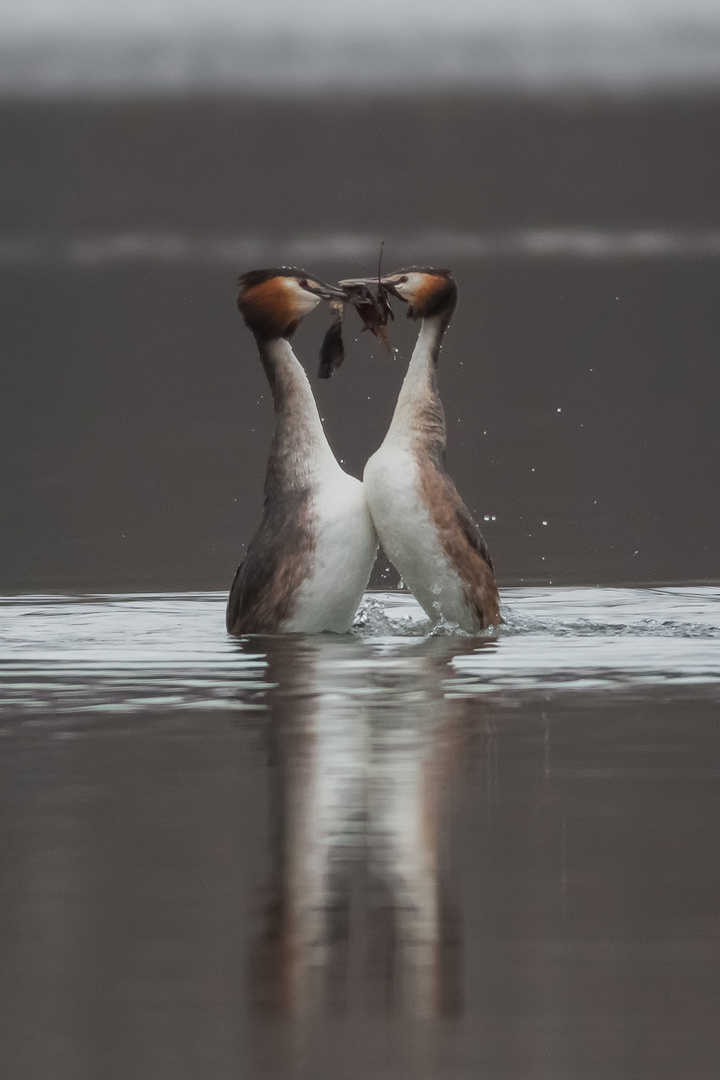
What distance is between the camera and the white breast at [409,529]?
300 inches

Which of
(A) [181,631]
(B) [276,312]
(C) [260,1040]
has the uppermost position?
(B) [276,312]

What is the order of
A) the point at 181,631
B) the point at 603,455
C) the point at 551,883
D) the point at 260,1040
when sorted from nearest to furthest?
1. the point at 260,1040
2. the point at 551,883
3. the point at 181,631
4. the point at 603,455

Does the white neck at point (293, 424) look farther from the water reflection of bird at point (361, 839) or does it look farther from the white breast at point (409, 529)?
the water reflection of bird at point (361, 839)

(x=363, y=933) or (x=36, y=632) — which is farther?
(x=36, y=632)

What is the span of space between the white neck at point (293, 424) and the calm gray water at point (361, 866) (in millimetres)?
998

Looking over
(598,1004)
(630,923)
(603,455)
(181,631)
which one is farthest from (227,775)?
(603,455)

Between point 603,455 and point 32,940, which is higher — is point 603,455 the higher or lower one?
the higher one

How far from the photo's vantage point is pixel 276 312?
8.02 meters

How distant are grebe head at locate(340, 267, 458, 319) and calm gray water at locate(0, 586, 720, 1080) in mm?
1593

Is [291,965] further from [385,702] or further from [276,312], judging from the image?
[276,312]

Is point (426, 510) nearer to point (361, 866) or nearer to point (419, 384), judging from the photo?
point (419, 384)

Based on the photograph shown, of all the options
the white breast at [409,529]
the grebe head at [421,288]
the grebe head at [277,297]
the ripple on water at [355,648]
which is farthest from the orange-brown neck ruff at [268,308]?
the ripple on water at [355,648]

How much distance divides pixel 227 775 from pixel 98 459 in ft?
42.4

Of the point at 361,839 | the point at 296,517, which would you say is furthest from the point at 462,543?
the point at 361,839
